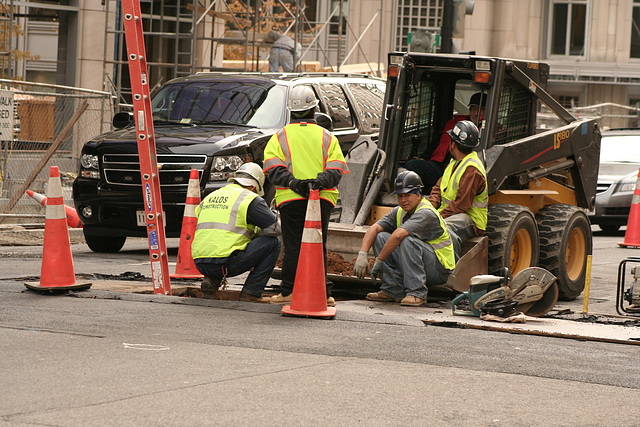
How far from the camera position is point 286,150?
29.7ft

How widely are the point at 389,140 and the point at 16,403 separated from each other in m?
6.53

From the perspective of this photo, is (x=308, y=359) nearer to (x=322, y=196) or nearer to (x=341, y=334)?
(x=341, y=334)

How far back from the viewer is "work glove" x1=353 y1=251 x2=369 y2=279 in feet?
30.5

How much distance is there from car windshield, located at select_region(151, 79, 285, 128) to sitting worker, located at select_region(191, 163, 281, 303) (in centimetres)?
392

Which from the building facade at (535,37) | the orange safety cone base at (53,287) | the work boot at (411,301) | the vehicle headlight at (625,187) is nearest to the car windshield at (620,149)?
the vehicle headlight at (625,187)

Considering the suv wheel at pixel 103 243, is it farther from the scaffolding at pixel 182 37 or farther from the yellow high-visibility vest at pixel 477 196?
the scaffolding at pixel 182 37

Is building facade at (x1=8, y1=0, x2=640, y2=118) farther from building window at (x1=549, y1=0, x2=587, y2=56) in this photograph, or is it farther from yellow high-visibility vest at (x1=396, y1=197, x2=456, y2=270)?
yellow high-visibility vest at (x1=396, y1=197, x2=456, y2=270)

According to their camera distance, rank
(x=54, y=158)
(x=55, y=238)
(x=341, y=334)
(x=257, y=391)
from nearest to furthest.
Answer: (x=257, y=391) → (x=341, y=334) → (x=55, y=238) → (x=54, y=158)

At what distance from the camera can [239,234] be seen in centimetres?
A: 896

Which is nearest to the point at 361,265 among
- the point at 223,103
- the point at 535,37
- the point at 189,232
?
the point at 189,232

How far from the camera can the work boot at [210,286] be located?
9141 mm

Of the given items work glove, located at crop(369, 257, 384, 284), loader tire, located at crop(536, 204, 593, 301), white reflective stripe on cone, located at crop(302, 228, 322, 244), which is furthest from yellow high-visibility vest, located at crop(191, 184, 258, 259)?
loader tire, located at crop(536, 204, 593, 301)

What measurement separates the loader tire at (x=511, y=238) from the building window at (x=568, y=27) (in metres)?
33.6

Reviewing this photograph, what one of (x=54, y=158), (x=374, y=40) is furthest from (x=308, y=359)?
(x=374, y=40)
